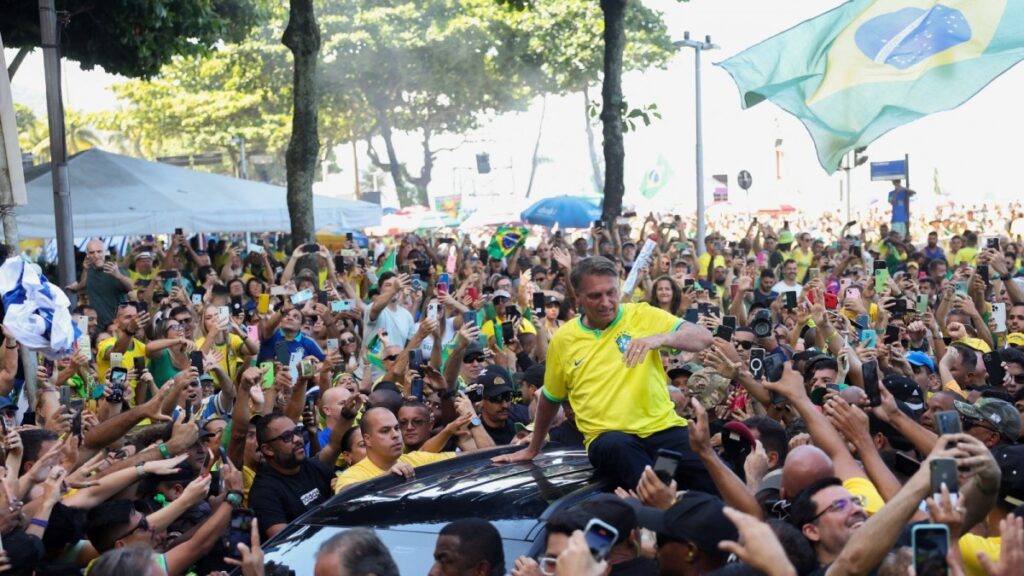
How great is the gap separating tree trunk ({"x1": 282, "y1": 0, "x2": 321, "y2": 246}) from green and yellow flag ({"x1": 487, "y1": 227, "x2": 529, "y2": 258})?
2.63m

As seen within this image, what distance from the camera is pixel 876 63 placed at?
38.4 feet

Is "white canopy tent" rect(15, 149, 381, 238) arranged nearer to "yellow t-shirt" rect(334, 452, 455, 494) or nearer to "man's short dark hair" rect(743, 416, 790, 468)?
"yellow t-shirt" rect(334, 452, 455, 494)

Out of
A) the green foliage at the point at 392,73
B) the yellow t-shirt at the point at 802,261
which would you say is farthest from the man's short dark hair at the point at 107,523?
the green foliage at the point at 392,73

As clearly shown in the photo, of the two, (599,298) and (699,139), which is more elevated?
(699,139)

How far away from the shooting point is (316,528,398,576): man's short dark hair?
417 centimetres

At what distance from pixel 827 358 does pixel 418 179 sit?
53.0 m

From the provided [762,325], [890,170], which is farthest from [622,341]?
[890,170]

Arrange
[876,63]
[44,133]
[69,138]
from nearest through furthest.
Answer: [876,63]
[69,138]
[44,133]

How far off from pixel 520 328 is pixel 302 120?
25.0ft

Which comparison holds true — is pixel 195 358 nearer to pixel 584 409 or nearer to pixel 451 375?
pixel 451 375

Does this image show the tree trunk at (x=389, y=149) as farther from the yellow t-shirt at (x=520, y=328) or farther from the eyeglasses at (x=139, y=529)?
the eyeglasses at (x=139, y=529)

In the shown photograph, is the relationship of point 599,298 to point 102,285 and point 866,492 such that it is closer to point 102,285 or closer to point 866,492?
point 866,492

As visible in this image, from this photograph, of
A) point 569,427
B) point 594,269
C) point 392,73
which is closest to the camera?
point 594,269

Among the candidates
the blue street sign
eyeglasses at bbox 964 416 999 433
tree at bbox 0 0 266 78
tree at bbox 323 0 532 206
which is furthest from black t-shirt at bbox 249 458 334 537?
tree at bbox 323 0 532 206
